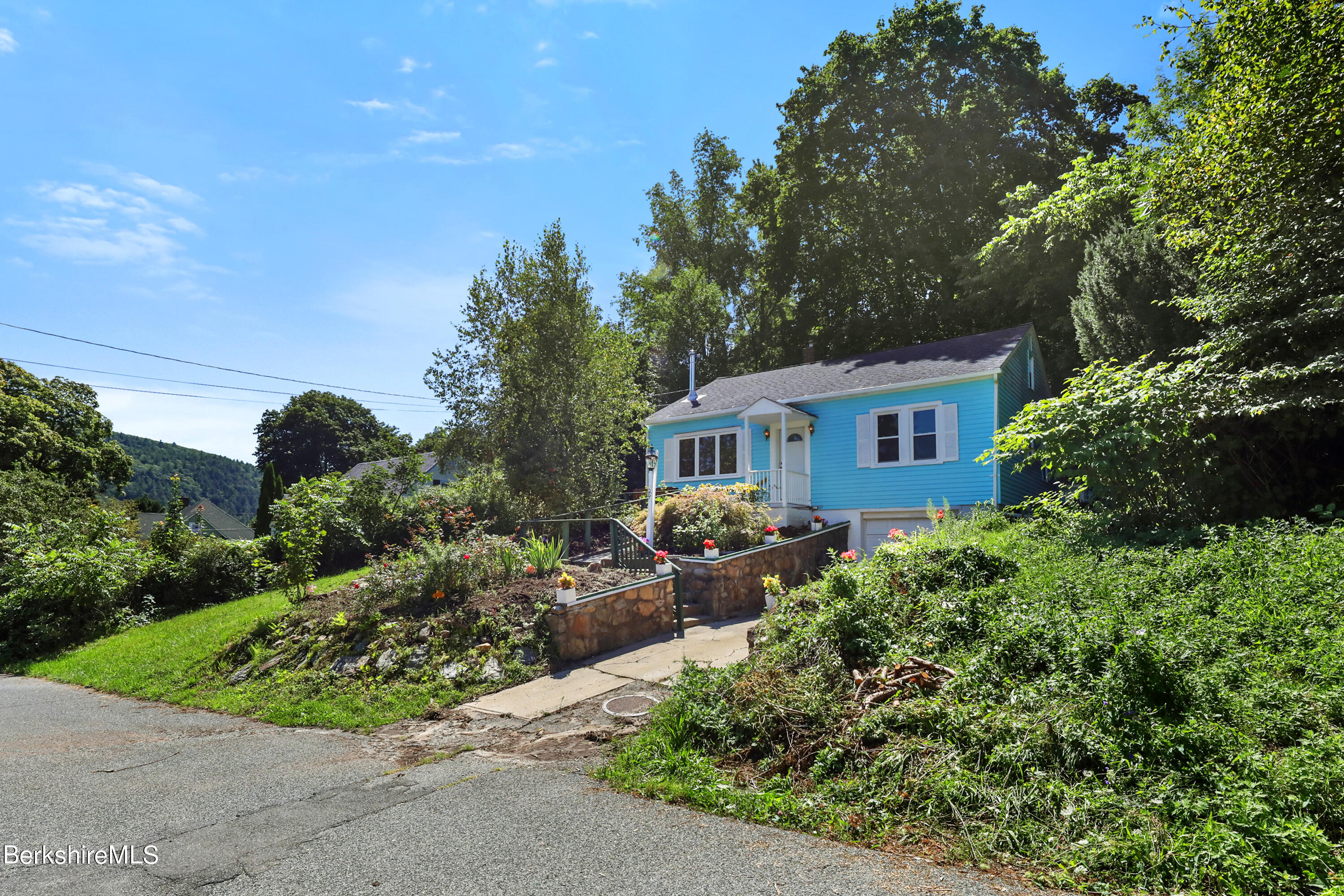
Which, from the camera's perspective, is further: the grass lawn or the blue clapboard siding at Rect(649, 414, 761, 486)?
the blue clapboard siding at Rect(649, 414, 761, 486)

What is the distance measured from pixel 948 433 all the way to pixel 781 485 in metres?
3.86

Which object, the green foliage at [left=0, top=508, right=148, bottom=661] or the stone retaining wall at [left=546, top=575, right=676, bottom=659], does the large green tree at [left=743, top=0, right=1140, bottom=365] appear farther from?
the green foliage at [left=0, top=508, right=148, bottom=661]

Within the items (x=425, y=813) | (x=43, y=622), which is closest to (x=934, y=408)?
(x=425, y=813)

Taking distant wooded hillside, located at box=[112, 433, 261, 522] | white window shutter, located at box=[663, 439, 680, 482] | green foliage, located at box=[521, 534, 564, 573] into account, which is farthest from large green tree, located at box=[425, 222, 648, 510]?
distant wooded hillside, located at box=[112, 433, 261, 522]

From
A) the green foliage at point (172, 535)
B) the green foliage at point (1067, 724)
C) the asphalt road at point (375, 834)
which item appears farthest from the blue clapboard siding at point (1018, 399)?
the green foliage at point (172, 535)

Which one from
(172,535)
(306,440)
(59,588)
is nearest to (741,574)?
(59,588)

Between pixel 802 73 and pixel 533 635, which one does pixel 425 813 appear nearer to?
pixel 533 635

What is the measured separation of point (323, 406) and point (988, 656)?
184 ft

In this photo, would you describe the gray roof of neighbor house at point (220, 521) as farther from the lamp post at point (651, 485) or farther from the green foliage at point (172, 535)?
the lamp post at point (651, 485)

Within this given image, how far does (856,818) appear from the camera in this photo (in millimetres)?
3564

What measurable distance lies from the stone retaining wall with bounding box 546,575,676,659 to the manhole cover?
1.58 metres

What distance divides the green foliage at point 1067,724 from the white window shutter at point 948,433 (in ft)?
29.6

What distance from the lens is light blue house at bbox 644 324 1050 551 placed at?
15.1m

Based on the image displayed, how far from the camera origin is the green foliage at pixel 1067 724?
292 cm
